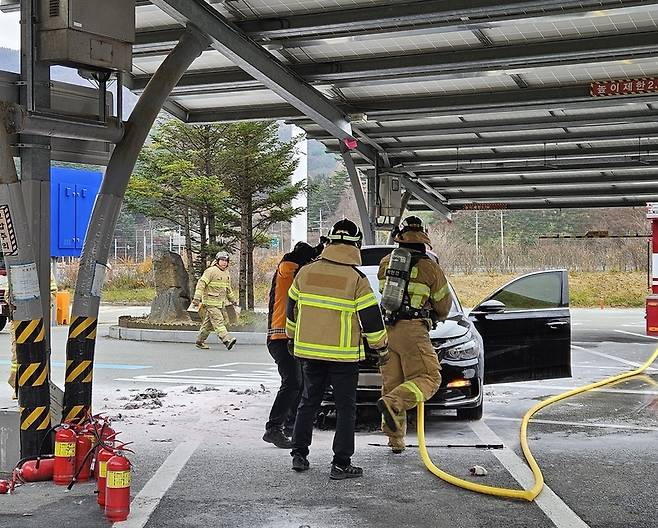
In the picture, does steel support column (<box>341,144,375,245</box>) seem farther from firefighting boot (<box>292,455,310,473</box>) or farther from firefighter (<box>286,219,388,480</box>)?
firefighting boot (<box>292,455,310,473</box>)

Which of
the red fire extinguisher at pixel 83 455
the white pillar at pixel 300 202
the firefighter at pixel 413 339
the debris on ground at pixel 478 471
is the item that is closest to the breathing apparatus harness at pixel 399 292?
the firefighter at pixel 413 339

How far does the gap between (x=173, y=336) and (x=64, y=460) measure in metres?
14.3

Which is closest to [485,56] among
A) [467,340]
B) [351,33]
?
[351,33]

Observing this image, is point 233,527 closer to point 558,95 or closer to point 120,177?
point 120,177

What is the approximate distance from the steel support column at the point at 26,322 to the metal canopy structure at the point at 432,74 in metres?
2.53

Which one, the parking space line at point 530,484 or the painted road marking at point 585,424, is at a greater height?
the parking space line at point 530,484

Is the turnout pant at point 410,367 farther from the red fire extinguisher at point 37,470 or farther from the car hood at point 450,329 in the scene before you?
the red fire extinguisher at point 37,470

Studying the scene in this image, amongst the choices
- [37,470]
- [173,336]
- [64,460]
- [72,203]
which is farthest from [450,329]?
Result: [173,336]

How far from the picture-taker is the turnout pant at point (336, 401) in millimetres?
6832

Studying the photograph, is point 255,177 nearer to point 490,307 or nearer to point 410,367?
point 490,307

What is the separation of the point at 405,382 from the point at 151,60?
5843 millimetres

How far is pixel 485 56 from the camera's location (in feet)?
35.4

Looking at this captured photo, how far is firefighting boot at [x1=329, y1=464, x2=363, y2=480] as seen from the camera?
6.75 m

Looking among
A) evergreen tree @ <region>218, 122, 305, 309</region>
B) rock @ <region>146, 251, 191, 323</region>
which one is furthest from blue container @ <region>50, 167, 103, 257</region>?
evergreen tree @ <region>218, 122, 305, 309</region>
